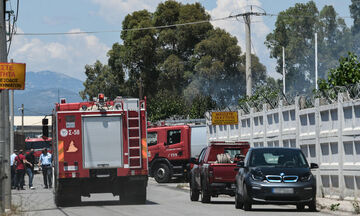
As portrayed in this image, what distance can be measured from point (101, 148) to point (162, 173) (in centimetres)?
1495

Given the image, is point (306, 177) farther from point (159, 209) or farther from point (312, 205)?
point (159, 209)

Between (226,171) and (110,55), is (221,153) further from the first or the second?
(110,55)

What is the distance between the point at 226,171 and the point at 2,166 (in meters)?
6.04

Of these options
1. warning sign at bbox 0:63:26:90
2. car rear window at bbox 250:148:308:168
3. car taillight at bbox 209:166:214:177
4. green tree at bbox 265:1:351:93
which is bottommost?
car taillight at bbox 209:166:214:177

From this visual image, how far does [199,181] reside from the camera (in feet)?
77.1

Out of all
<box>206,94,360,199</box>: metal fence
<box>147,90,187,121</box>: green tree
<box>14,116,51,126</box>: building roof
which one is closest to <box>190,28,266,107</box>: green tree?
<box>147,90,187,121</box>: green tree

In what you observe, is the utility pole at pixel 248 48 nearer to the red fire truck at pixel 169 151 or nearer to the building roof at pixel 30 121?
the red fire truck at pixel 169 151

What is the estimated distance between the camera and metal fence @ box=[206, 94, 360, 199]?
824 inches

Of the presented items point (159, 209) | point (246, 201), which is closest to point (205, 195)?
point (159, 209)

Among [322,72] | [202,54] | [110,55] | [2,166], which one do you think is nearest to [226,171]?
[2,166]

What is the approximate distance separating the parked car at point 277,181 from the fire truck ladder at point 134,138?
4.33 meters

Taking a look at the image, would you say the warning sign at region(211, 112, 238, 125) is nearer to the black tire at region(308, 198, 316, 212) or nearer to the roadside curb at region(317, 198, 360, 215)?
the roadside curb at region(317, 198, 360, 215)

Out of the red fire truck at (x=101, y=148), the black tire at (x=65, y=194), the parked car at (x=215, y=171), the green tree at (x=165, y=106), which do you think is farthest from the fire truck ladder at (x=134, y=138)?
the green tree at (x=165, y=106)

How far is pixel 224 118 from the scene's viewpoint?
34812mm
